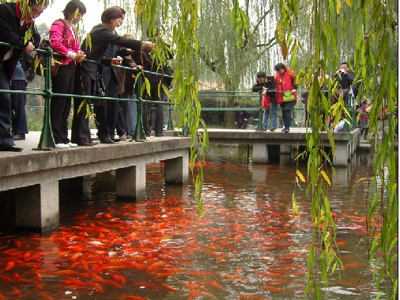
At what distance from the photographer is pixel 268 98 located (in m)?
14.9

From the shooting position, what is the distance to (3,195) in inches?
305

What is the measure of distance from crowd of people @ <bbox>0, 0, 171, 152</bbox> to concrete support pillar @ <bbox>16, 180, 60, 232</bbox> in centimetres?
47

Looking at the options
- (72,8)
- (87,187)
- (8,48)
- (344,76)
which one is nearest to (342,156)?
(87,187)

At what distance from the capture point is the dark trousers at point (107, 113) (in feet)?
25.3

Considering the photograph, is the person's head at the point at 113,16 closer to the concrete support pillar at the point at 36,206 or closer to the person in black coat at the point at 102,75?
the person in black coat at the point at 102,75

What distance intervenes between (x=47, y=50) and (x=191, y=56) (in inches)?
127

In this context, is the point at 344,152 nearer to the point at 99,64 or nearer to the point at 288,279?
the point at 99,64

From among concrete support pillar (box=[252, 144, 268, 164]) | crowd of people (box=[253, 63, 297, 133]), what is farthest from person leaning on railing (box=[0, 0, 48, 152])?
concrete support pillar (box=[252, 144, 268, 164])

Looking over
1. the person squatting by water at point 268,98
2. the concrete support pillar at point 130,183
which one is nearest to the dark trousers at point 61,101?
the concrete support pillar at point 130,183

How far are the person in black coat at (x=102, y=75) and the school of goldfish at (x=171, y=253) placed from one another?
1003 mm

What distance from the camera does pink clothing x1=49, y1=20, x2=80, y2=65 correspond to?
21.4ft

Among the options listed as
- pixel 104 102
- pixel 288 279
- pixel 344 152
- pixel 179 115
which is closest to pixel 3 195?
pixel 104 102

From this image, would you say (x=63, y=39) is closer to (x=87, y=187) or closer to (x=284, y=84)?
(x=87, y=187)

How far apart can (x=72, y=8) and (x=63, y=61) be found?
0.59m
